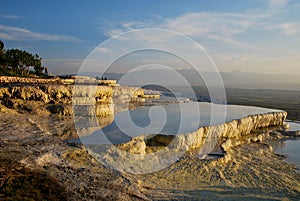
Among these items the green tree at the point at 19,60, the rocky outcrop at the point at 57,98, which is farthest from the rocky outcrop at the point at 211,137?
the green tree at the point at 19,60

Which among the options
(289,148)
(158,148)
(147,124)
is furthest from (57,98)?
(289,148)

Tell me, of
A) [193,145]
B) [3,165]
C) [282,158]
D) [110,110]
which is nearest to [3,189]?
[3,165]

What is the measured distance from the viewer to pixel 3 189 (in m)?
7.45

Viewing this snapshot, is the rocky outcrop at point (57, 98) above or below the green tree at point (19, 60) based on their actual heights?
below

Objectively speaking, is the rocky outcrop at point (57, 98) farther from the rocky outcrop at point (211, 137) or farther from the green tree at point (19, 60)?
the green tree at point (19, 60)

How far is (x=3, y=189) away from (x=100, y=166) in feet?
14.4

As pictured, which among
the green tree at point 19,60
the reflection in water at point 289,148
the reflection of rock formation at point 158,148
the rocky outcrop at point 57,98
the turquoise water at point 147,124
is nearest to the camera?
the reflection of rock formation at point 158,148

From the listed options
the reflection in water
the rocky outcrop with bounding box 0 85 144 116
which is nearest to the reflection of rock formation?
the reflection in water

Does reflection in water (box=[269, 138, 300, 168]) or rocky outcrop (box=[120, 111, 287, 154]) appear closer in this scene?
rocky outcrop (box=[120, 111, 287, 154])

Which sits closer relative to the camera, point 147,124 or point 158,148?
point 158,148

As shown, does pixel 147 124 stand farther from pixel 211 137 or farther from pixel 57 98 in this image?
pixel 57 98

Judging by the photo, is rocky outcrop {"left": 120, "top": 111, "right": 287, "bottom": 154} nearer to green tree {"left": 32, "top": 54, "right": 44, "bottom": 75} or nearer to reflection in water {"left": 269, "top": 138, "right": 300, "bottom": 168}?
reflection in water {"left": 269, "top": 138, "right": 300, "bottom": 168}

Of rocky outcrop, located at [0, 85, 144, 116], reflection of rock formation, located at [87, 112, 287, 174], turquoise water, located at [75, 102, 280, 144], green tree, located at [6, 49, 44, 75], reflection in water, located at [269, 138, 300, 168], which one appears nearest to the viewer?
reflection of rock formation, located at [87, 112, 287, 174]

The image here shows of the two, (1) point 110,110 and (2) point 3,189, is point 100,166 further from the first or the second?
(1) point 110,110
